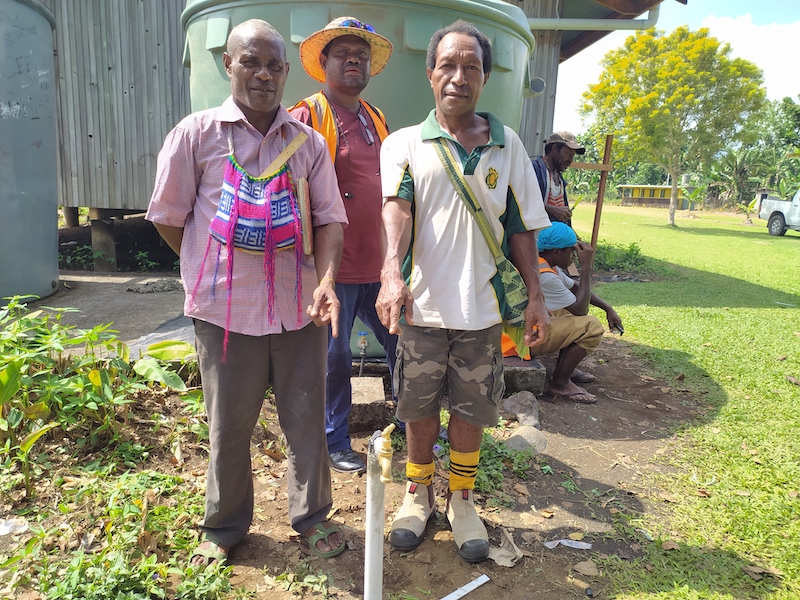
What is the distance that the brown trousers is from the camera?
206 cm

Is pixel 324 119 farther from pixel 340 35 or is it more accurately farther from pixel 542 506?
pixel 542 506

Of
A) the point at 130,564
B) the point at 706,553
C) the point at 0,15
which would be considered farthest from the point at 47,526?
the point at 0,15

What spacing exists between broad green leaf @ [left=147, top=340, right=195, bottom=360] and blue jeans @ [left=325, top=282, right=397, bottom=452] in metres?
0.95

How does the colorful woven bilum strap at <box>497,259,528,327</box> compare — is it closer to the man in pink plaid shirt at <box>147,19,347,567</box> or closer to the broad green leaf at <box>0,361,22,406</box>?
the man in pink plaid shirt at <box>147,19,347,567</box>

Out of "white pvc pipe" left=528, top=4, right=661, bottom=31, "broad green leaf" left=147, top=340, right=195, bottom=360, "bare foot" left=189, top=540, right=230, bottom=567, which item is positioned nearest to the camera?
"bare foot" left=189, top=540, right=230, bottom=567

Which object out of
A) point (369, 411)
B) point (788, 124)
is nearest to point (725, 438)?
point (369, 411)

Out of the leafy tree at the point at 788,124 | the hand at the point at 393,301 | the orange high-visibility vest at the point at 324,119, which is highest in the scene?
the leafy tree at the point at 788,124

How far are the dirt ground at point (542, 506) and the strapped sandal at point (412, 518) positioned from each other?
49mm

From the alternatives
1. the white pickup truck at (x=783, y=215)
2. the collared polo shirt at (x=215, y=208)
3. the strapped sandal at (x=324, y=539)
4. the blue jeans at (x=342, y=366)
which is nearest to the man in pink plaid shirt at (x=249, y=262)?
the collared polo shirt at (x=215, y=208)

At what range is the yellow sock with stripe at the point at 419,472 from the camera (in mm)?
2486

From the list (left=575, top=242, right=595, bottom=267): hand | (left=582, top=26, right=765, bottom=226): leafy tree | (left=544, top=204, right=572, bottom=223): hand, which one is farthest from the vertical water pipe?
→ (left=582, top=26, right=765, bottom=226): leafy tree

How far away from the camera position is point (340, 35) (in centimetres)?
267

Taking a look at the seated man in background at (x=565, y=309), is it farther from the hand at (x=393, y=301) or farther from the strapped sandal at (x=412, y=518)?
the hand at (x=393, y=301)

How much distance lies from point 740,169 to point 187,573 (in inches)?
1552
